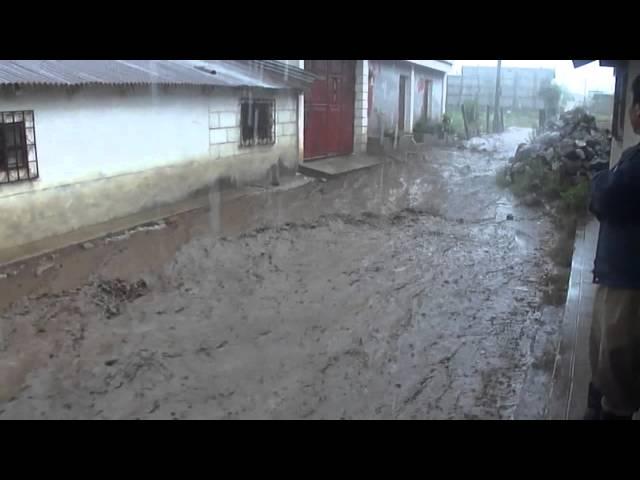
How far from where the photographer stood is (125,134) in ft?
17.8

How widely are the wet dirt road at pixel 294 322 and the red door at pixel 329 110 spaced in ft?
5.51

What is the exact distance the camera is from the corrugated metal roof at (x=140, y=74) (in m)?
4.52

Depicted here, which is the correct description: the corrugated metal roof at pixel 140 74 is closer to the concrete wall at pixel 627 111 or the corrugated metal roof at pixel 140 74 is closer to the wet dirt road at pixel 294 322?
the wet dirt road at pixel 294 322

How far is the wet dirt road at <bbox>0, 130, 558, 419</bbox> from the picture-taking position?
124 inches

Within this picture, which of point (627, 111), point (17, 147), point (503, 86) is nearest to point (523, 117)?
point (503, 86)

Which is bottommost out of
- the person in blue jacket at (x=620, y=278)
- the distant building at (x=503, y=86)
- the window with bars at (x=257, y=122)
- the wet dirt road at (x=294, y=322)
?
the wet dirt road at (x=294, y=322)

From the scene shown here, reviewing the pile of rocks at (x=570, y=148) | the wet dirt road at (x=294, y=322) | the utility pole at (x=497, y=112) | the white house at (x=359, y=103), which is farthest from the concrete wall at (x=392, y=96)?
the wet dirt road at (x=294, y=322)

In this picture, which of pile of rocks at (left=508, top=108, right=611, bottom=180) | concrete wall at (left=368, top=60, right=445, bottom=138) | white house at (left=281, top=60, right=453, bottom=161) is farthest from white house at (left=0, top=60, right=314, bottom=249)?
pile of rocks at (left=508, top=108, right=611, bottom=180)

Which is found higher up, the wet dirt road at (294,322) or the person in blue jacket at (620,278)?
the person in blue jacket at (620,278)

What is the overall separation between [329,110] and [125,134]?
12.0ft

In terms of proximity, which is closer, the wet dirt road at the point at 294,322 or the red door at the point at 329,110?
the wet dirt road at the point at 294,322

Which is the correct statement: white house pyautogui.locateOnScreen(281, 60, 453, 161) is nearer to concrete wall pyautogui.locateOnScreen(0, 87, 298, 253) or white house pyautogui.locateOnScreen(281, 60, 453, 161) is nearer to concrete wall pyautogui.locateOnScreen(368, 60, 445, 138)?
concrete wall pyautogui.locateOnScreen(368, 60, 445, 138)

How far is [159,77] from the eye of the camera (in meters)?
5.62
